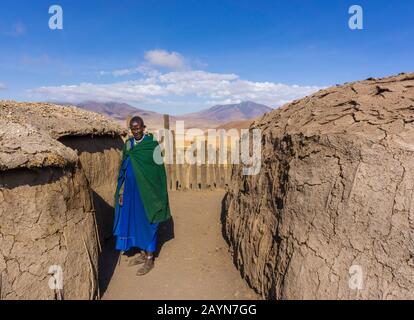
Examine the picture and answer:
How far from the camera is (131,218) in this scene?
12.7ft

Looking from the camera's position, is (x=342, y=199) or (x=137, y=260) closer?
(x=342, y=199)

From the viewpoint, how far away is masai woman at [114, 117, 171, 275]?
149 inches

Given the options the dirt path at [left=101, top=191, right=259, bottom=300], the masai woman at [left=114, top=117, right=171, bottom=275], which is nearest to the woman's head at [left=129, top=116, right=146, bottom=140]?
the masai woman at [left=114, top=117, right=171, bottom=275]

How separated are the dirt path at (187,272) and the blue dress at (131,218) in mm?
394

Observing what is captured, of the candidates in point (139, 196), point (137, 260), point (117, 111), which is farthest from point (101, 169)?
point (117, 111)

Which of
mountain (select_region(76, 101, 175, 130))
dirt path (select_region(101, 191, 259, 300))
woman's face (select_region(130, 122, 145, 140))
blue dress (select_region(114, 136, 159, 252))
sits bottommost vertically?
dirt path (select_region(101, 191, 259, 300))

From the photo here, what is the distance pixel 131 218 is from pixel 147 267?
27.4 inches

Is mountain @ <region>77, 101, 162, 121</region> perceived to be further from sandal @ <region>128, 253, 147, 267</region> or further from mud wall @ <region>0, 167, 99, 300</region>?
mud wall @ <region>0, 167, 99, 300</region>

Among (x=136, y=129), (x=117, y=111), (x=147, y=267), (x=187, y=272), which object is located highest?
(x=117, y=111)

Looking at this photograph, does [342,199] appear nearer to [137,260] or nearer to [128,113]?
[137,260]

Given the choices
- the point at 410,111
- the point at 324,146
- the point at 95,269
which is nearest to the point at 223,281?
the point at 95,269
